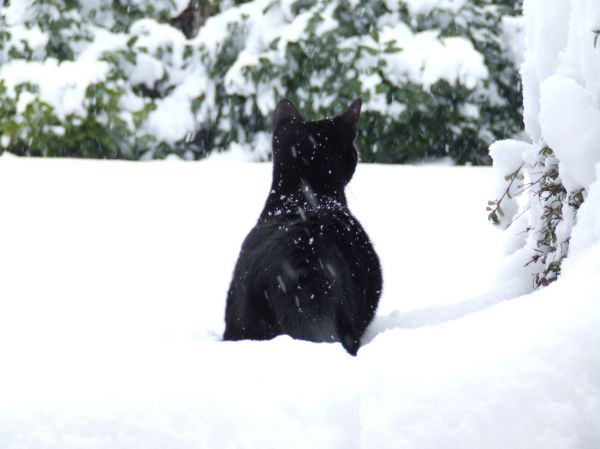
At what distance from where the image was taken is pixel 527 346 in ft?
3.61

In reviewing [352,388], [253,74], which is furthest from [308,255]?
[253,74]

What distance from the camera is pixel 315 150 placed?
2.98 metres

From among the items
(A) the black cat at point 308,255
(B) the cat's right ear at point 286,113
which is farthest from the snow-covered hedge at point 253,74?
(A) the black cat at point 308,255

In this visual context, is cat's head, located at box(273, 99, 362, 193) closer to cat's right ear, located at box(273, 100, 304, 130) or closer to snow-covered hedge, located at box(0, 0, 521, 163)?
cat's right ear, located at box(273, 100, 304, 130)

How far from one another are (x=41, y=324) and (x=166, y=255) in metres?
1.10

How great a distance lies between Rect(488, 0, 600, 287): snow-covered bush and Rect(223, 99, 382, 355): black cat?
538mm

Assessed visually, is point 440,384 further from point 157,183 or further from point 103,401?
point 157,183

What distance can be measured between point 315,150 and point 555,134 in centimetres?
132

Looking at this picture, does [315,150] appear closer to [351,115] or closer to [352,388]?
[351,115]

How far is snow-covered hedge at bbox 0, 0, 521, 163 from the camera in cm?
630

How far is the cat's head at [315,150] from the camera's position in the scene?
2957mm

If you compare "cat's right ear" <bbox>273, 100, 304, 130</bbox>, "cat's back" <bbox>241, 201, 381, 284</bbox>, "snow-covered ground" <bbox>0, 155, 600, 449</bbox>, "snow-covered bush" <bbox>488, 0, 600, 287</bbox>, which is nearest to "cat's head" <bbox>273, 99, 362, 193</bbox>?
"cat's right ear" <bbox>273, 100, 304, 130</bbox>

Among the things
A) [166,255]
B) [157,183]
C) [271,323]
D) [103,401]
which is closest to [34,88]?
[157,183]

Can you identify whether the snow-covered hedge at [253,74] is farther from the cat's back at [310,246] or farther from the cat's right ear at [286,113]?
the cat's back at [310,246]
